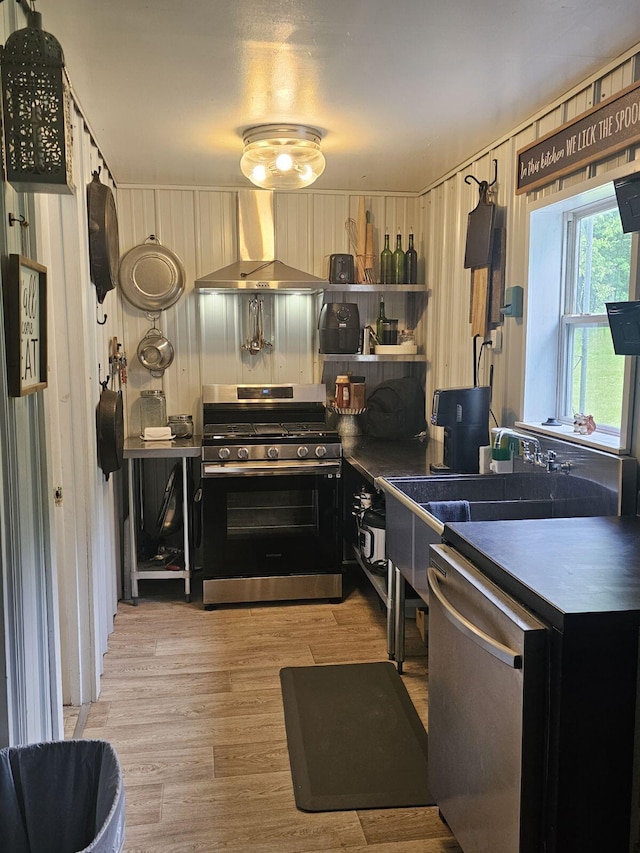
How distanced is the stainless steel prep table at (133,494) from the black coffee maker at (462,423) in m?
1.41

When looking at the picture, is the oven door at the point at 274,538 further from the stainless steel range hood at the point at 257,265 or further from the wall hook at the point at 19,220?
the wall hook at the point at 19,220

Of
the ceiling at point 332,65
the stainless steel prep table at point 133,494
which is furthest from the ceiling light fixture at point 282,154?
the stainless steel prep table at point 133,494

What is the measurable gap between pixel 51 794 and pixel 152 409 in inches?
117

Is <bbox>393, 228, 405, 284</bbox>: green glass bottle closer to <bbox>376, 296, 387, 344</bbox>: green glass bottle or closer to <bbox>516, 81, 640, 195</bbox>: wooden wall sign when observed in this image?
<bbox>376, 296, 387, 344</bbox>: green glass bottle

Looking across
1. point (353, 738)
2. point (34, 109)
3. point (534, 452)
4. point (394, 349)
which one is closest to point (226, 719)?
point (353, 738)

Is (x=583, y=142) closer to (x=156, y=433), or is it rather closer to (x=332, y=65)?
(x=332, y=65)

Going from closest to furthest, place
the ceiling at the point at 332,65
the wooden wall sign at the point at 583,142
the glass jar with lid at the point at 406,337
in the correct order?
the ceiling at the point at 332,65
the wooden wall sign at the point at 583,142
the glass jar with lid at the point at 406,337

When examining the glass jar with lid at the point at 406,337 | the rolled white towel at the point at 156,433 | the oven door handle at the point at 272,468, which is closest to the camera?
the oven door handle at the point at 272,468

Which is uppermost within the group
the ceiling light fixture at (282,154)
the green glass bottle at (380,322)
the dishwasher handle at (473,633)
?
the ceiling light fixture at (282,154)

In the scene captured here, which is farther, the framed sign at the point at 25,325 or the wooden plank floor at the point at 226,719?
the wooden plank floor at the point at 226,719

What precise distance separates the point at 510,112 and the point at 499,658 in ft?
7.47

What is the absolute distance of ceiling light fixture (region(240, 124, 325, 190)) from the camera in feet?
10.3

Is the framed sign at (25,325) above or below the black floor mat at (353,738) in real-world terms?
above

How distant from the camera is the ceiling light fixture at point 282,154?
10.3ft
